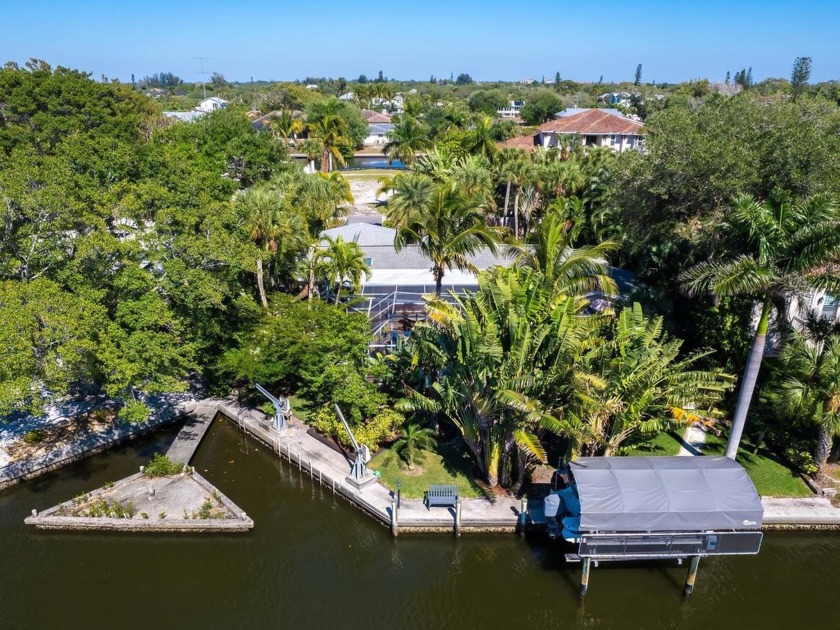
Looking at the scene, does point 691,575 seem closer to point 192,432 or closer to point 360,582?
point 360,582

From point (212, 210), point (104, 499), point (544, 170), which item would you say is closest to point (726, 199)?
point (544, 170)

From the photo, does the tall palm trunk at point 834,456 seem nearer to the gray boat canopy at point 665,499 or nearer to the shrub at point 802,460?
the shrub at point 802,460

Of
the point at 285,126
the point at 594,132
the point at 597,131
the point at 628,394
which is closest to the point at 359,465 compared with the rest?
the point at 628,394

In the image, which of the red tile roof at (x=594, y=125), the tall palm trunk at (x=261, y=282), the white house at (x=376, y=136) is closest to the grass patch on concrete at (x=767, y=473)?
the tall palm trunk at (x=261, y=282)

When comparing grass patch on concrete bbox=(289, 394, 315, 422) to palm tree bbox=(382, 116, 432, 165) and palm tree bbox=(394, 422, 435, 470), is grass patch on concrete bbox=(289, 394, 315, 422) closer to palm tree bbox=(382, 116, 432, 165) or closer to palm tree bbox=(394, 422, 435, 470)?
palm tree bbox=(394, 422, 435, 470)

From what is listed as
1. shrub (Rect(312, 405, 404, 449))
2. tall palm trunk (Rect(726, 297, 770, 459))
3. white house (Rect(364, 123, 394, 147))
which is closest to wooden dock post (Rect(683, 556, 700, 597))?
tall palm trunk (Rect(726, 297, 770, 459))

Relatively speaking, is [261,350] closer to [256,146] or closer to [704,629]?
→ [704,629]
